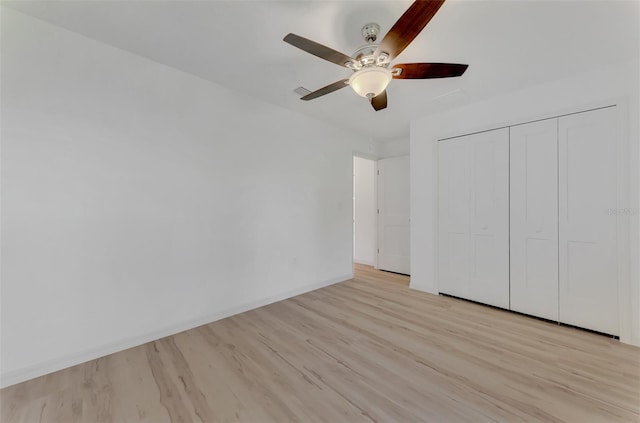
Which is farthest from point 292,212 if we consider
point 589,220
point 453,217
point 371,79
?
point 589,220

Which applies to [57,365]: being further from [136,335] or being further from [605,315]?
[605,315]

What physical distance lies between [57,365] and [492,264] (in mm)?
4267

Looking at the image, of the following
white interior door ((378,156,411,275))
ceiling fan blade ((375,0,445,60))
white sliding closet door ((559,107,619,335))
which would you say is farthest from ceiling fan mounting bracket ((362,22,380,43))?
white interior door ((378,156,411,275))

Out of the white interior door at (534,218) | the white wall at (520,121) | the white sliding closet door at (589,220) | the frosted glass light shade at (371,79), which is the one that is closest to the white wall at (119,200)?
the frosted glass light shade at (371,79)

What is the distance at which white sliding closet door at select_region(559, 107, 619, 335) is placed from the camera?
2254 millimetres

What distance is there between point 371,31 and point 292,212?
2.22 metres

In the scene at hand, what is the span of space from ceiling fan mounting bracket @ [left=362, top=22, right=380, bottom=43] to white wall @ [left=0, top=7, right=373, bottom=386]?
1645 millimetres

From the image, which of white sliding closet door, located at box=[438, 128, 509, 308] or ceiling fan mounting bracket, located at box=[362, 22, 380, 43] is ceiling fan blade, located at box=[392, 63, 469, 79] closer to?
ceiling fan mounting bracket, located at box=[362, 22, 380, 43]

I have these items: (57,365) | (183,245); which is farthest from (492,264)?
(57,365)

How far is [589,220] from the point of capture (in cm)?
235

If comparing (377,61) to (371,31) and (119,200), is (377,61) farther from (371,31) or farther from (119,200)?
(119,200)

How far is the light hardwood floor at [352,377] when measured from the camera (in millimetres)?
1445

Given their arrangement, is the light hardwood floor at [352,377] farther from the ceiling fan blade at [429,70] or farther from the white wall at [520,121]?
the ceiling fan blade at [429,70]

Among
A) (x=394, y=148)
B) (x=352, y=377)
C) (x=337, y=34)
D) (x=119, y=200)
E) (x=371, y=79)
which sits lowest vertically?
(x=352, y=377)
